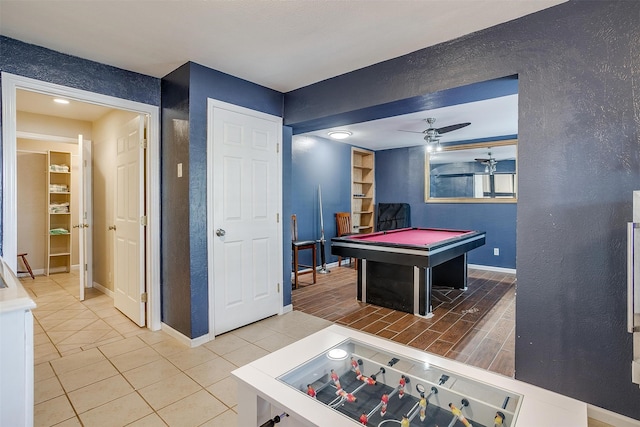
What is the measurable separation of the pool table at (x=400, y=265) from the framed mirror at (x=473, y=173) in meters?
1.84

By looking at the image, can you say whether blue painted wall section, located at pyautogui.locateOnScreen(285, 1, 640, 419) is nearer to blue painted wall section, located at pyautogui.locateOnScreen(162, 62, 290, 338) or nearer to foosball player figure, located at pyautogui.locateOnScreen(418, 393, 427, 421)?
foosball player figure, located at pyautogui.locateOnScreen(418, 393, 427, 421)

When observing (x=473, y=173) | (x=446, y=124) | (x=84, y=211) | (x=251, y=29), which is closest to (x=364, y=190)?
(x=473, y=173)

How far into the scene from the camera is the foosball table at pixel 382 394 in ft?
3.40

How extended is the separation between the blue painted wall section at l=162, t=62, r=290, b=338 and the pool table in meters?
1.57

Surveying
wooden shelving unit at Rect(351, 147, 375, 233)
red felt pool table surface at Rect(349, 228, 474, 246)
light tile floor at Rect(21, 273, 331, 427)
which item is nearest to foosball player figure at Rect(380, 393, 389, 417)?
light tile floor at Rect(21, 273, 331, 427)

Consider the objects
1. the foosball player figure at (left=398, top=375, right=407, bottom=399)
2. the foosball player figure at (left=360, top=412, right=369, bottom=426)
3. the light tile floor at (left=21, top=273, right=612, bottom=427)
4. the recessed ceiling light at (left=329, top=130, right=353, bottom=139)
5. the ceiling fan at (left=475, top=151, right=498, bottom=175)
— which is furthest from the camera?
the ceiling fan at (left=475, top=151, right=498, bottom=175)

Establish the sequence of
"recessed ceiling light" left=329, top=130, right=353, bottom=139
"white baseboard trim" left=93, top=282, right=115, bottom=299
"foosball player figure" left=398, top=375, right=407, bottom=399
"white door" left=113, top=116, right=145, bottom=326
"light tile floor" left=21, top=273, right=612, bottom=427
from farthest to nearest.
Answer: "recessed ceiling light" left=329, top=130, right=353, bottom=139
"white baseboard trim" left=93, top=282, right=115, bottom=299
"white door" left=113, top=116, right=145, bottom=326
"light tile floor" left=21, top=273, right=612, bottom=427
"foosball player figure" left=398, top=375, right=407, bottom=399

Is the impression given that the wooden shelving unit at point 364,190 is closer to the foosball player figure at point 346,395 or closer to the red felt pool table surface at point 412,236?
the red felt pool table surface at point 412,236

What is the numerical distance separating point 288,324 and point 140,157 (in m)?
2.19

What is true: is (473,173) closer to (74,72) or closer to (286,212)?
(286,212)

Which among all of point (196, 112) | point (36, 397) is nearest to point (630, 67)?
point (196, 112)

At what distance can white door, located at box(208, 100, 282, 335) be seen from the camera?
2.90m

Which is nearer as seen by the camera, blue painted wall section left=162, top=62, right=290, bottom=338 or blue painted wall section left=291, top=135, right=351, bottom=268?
blue painted wall section left=162, top=62, right=290, bottom=338

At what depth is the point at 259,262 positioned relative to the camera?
3.27 m
